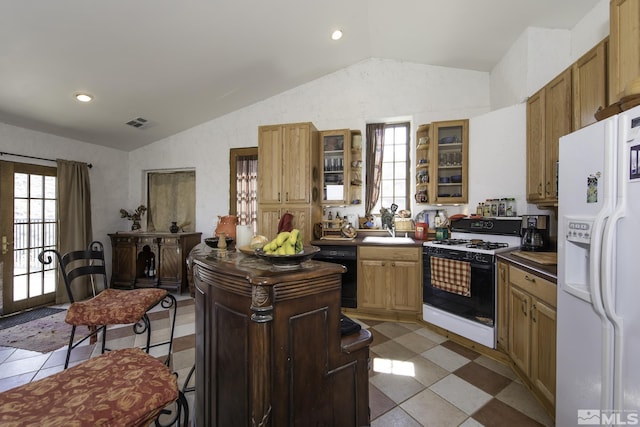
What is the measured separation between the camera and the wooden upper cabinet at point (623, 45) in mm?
1449

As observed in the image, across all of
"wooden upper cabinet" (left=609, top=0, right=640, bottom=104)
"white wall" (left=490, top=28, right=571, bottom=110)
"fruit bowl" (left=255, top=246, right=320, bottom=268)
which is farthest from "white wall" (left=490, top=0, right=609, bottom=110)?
"fruit bowl" (left=255, top=246, right=320, bottom=268)

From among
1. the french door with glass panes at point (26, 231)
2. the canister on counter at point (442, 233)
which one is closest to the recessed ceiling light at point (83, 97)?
the french door with glass panes at point (26, 231)

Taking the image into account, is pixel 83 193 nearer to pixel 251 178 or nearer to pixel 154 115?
pixel 154 115

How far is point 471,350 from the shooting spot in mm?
2533

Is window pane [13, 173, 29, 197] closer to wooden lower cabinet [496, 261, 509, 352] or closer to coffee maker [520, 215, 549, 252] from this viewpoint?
wooden lower cabinet [496, 261, 509, 352]

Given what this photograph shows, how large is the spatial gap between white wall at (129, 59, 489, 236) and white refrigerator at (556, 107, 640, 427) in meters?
2.60

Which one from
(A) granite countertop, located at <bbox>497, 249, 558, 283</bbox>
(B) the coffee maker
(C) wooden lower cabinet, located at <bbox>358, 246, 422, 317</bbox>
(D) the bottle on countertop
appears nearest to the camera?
(A) granite countertop, located at <bbox>497, 249, 558, 283</bbox>

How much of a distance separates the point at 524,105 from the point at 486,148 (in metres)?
0.53

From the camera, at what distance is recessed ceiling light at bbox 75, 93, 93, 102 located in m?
3.01

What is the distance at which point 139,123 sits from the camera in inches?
155

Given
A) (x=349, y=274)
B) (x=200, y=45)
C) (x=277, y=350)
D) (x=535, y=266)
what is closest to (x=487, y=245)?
(x=535, y=266)

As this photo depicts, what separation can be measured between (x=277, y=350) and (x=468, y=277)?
2177 millimetres

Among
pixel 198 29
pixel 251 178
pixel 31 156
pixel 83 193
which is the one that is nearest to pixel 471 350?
pixel 251 178

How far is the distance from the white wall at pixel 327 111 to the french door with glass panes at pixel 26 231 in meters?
1.24
